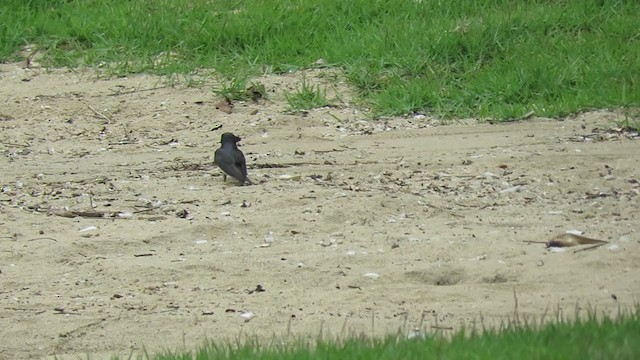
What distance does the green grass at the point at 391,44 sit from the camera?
361 inches

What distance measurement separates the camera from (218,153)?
304 inches

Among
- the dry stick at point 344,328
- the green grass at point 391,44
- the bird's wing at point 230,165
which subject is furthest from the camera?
the green grass at point 391,44

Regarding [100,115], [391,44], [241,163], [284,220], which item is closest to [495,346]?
[284,220]

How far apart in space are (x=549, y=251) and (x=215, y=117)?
3.74m

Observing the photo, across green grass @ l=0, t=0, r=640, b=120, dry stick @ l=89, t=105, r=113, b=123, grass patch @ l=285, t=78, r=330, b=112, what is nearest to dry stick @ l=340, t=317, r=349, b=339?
green grass @ l=0, t=0, r=640, b=120

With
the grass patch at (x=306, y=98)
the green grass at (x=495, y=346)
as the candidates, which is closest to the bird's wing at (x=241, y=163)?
the grass patch at (x=306, y=98)

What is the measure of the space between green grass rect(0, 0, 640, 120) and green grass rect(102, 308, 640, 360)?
4361mm

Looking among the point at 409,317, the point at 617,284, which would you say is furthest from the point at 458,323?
the point at 617,284

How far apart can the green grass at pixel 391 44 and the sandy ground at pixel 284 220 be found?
302 millimetres

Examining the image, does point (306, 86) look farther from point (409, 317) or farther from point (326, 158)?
point (409, 317)

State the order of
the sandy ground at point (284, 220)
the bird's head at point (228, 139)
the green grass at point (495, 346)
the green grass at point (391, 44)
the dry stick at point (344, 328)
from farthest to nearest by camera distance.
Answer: the green grass at point (391, 44) → the bird's head at point (228, 139) → the sandy ground at point (284, 220) → the dry stick at point (344, 328) → the green grass at point (495, 346)

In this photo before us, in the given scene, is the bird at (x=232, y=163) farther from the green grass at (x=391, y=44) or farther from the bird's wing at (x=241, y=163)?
the green grass at (x=391, y=44)

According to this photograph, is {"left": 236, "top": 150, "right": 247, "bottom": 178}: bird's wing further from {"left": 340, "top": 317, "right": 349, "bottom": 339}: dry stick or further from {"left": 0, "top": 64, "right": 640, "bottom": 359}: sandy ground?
{"left": 340, "top": 317, "right": 349, "bottom": 339}: dry stick

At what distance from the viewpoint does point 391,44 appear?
9969 mm
